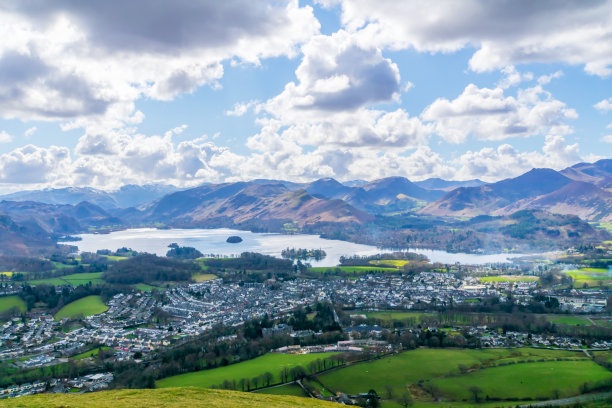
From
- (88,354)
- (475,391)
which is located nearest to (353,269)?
(88,354)

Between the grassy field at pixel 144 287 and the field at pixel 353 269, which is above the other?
the field at pixel 353 269

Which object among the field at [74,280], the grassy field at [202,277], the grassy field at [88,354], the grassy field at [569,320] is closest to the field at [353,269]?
the grassy field at [202,277]

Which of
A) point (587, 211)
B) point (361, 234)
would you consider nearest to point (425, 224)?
point (361, 234)

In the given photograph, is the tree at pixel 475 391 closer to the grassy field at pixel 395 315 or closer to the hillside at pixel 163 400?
the hillside at pixel 163 400

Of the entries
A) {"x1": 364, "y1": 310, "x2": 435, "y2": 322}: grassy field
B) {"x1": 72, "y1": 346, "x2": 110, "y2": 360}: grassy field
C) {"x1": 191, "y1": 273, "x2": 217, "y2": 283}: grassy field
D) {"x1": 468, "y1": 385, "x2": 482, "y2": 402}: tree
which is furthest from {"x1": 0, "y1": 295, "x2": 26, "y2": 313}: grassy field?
{"x1": 468, "y1": 385, "x2": 482, "y2": 402}: tree

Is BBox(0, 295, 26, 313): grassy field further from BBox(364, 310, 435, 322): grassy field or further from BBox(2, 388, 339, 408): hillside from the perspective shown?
BBox(2, 388, 339, 408): hillside

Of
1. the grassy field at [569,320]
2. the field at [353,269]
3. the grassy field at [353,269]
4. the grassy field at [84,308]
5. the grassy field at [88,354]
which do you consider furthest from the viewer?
the grassy field at [353,269]
